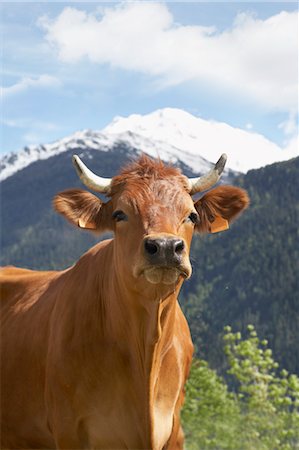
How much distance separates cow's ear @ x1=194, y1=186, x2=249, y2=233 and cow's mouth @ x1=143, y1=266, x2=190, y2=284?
1472mm

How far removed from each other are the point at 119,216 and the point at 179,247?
1.08 meters

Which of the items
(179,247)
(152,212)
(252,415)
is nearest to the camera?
(179,247)

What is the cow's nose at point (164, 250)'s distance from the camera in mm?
5652

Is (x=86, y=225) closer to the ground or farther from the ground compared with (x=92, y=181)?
closer to the ground

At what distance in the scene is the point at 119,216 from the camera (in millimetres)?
6641

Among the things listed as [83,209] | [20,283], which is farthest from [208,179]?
[20,283]

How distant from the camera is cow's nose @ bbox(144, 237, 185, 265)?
565 centimetres

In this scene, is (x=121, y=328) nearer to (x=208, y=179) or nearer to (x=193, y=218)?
(x=193, y=218)

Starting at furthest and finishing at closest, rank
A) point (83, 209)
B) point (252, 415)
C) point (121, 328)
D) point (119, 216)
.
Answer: point (252, 415), point (83, 209), point (121, 328), point (119, 216)

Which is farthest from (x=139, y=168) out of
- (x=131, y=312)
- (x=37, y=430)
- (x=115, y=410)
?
(x=37, y=430)

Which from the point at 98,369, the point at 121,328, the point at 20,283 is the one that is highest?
the point at 20,283

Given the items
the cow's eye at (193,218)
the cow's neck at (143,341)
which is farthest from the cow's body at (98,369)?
the cow's eye at (193,218)

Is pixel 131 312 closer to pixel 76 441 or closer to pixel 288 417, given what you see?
pixel 76 441

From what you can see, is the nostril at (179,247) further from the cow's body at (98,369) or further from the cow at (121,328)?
the cow's body at (98,369)
